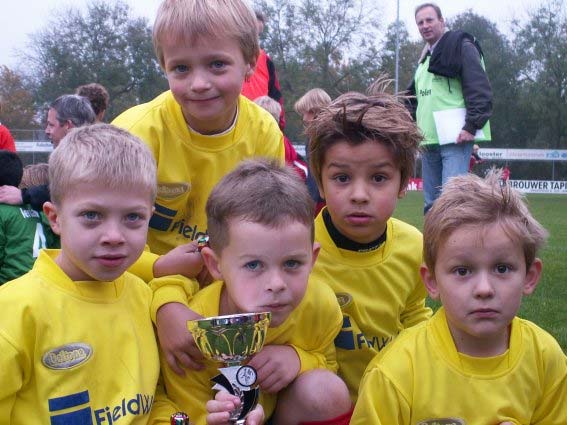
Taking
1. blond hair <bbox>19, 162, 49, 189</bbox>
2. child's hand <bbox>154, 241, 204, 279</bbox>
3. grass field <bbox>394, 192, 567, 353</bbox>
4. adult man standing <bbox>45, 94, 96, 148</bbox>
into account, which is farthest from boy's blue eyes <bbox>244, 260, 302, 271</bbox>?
adult man standing <bbox>45, 94, 96, 148</bbox>

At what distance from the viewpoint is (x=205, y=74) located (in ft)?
9.69

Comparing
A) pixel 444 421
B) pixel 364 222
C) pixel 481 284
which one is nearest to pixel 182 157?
pixel 364 222

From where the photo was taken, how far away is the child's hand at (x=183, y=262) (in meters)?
2.85

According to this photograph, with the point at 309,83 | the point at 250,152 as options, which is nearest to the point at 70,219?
the point at 250,152

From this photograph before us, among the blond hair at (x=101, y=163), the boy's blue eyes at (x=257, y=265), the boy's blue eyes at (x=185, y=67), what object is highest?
the boy's blue eyes at (x=185, y=67)

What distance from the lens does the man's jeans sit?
7.11 metres

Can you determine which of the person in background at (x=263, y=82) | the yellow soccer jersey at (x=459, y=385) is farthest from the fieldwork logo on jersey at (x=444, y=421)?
the person in background at (x=263, y=82)

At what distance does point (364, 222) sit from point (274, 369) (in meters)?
0.71

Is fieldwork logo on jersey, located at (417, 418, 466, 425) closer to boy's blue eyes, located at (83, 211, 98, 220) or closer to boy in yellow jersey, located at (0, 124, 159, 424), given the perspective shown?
boy in yellow jersey, located at (0, 124, 159, 424)

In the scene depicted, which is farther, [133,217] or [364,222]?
[364,222]

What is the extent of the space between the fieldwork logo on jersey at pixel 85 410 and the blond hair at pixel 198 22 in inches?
54.3

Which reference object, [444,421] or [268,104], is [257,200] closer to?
[444,421]

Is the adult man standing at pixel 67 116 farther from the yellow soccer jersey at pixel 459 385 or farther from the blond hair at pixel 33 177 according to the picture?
the yellow soccer jersey at pixel 459 385

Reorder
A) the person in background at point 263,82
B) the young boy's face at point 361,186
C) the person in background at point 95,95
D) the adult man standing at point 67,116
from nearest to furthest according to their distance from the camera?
the young boy's face at point 361,186 → the adult man standing at point 67,116 → the person in background at point 263,82 → the person in background at point 95,95
